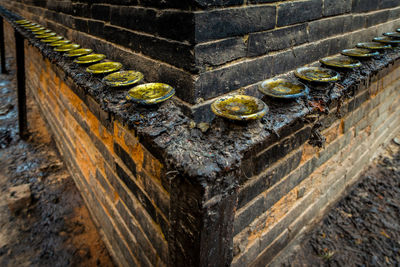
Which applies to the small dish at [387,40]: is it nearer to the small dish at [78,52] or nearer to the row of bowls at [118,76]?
the row of bowls at [118,76]

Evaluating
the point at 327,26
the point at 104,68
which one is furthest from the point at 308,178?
the point at 104,68

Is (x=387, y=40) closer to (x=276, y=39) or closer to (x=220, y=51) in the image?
(x=276, y=39)

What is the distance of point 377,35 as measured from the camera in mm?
2838

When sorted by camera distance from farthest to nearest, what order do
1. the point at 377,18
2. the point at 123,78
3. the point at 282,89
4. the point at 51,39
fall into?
the point at 51,39 → the point at 377,18 → the point at 123,78 → the point at 282,89

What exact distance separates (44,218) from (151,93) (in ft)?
9.69

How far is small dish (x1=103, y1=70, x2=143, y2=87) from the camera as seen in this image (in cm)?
161

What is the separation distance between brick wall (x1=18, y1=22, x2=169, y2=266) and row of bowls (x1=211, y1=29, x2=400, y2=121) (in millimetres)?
538

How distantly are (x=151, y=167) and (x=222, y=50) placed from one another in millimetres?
822

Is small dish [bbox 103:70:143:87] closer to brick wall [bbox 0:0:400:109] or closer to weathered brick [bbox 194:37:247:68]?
brick wall [bbox 0:0:400:109]

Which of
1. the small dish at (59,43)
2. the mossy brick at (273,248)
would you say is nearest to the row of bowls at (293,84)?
the mossy brick at (273,248)

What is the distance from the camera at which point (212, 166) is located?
1.05 m

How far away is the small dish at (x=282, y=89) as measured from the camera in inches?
56.3

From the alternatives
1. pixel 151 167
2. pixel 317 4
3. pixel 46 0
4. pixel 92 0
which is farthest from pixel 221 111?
pixel 46 0

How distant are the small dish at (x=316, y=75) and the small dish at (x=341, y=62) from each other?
0.18 metres
